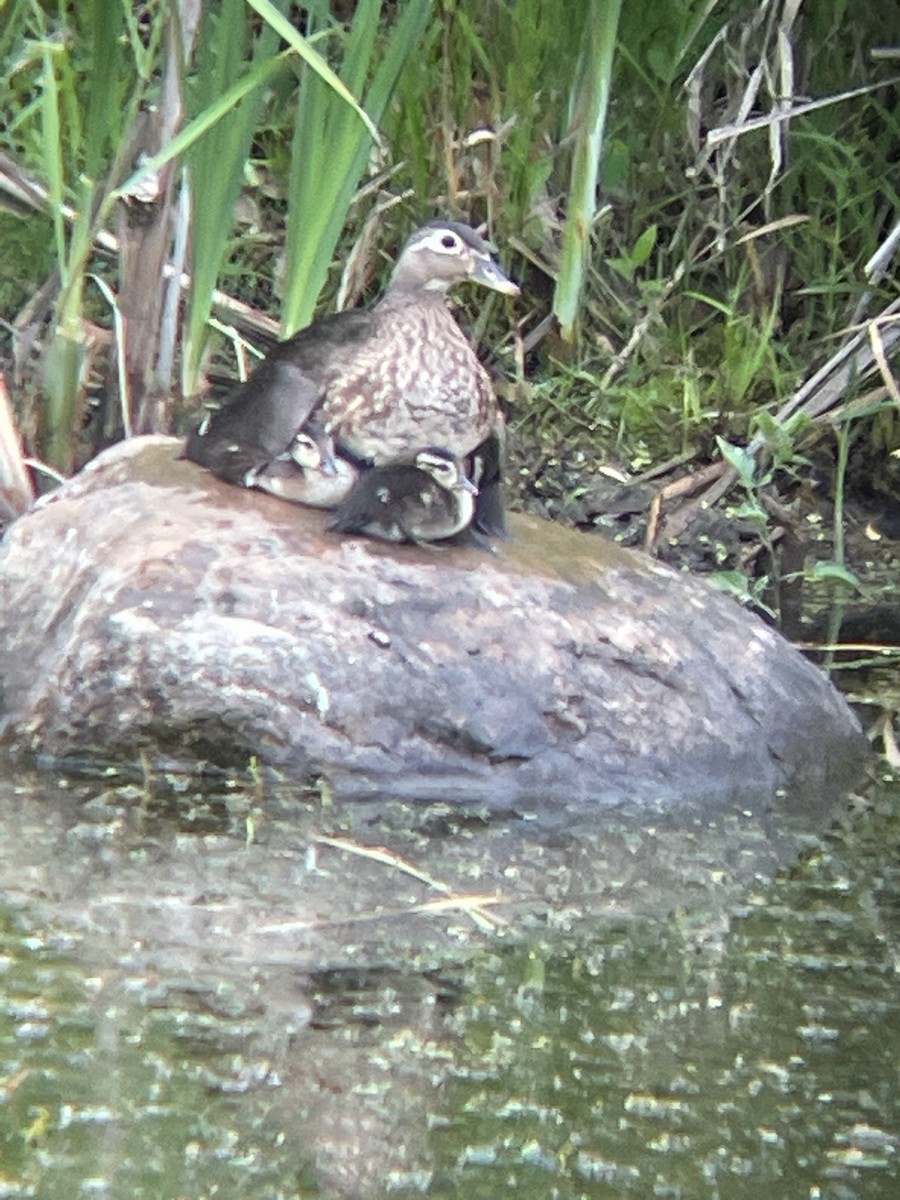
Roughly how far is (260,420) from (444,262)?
26.1 inches

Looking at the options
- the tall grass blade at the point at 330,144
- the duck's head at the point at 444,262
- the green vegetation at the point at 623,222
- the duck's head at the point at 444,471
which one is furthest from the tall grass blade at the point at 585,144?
the duck's head at the point at 444,471

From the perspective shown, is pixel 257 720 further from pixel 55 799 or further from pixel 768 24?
pixel 768 24

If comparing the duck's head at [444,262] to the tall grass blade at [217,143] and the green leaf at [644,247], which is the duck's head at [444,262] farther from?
the green leaf at [644,247]

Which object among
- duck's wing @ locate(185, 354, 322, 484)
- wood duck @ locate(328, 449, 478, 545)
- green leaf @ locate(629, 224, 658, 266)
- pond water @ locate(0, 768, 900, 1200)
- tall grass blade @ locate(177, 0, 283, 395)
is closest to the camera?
pond water @ locate(0, 768, 900, 1200)

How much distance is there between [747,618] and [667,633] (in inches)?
11.3

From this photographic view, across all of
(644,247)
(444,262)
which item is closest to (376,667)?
(444,262)

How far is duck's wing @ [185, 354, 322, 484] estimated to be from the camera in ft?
15.3

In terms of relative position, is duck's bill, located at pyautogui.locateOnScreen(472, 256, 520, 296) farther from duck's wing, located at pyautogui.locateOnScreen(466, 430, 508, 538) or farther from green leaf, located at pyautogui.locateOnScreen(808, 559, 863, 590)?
green leaf, located at pyautogui.locateOnScreen(808, 559, 863, 590)

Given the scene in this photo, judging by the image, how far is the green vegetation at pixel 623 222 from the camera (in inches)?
238

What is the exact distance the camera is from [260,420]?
4.70 metres

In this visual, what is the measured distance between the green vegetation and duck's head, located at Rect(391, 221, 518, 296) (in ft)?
2.54

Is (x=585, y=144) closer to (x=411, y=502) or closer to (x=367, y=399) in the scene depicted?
(x=367, y=399)

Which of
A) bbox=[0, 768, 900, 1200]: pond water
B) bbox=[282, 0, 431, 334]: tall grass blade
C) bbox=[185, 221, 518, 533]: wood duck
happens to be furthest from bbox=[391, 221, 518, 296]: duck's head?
bbox=[0, 768, 900, 1200]: pond water

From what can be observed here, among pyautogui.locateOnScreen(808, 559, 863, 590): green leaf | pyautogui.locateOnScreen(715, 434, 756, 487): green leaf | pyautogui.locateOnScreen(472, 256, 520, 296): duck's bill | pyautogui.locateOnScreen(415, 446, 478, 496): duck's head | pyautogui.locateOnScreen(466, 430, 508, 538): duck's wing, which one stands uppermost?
pyautogui.locateOnScreen(472, 256, 520, 296): duck's bill
